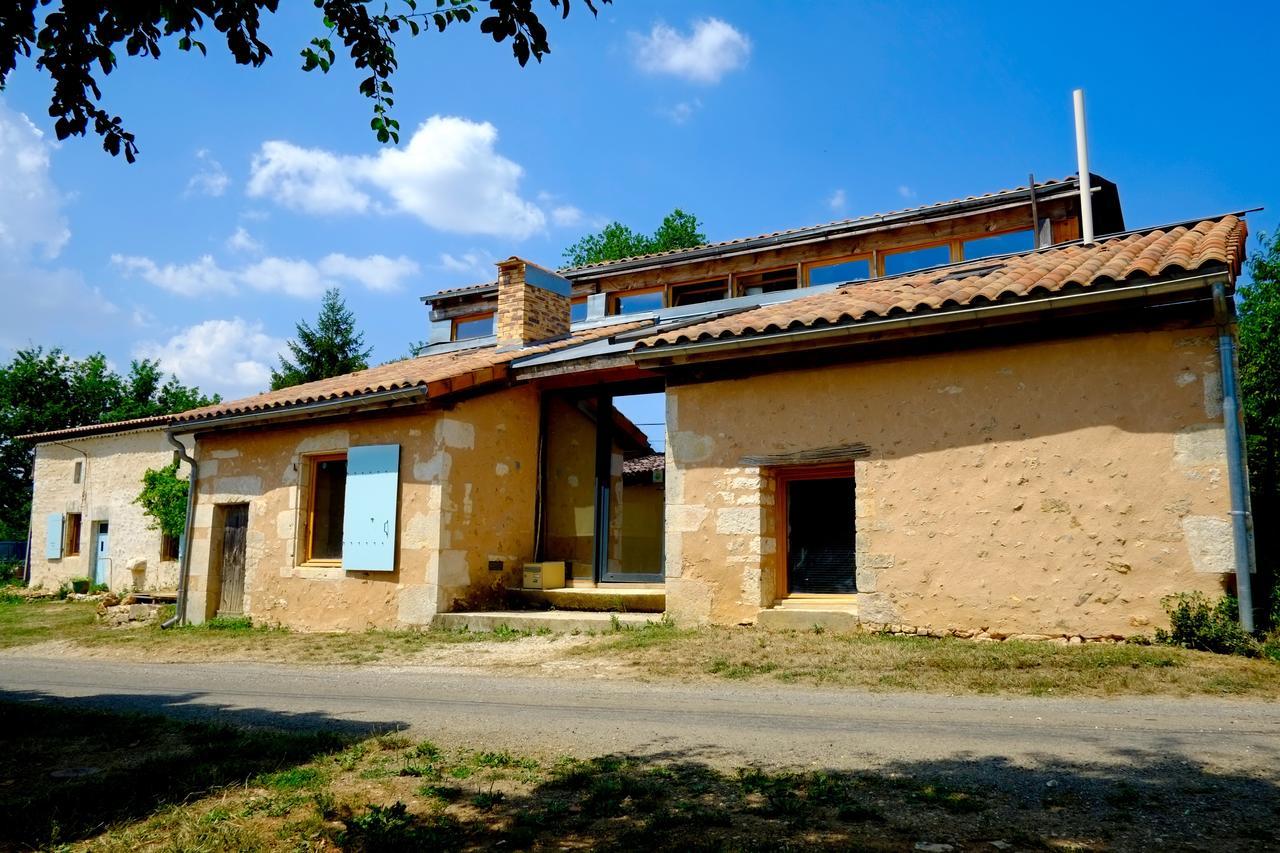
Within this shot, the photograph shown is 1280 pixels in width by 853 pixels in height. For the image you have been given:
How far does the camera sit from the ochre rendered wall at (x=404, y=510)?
1050cm

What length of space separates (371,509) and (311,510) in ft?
5.44

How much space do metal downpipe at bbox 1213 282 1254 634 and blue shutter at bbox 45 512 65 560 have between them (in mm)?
23500

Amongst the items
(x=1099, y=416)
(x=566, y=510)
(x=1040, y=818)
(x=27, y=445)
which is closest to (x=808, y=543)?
(x=1099, y=416)

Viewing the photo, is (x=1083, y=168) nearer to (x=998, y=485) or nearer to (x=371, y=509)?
(x=998, y=485)

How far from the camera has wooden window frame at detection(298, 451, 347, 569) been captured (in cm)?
1175

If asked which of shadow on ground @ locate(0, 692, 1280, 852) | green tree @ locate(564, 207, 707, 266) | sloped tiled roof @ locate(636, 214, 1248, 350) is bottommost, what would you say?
shadow on ground @ locate(0, 692, 1280, 852)

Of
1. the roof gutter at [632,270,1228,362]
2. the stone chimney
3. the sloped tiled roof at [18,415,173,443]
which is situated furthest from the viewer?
the sloped tiled roof at [18,415,173,443]

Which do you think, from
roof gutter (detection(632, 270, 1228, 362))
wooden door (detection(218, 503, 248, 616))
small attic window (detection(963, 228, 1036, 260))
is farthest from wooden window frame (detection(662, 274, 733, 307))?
wooden door (detection(218, 503, 248, 616))

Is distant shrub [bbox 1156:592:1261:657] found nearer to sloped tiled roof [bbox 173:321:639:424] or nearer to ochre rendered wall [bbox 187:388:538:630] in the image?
ochre rendered wall [bbox 187:388:538:630]

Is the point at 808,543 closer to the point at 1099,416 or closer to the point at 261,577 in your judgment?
the point at 1099,416

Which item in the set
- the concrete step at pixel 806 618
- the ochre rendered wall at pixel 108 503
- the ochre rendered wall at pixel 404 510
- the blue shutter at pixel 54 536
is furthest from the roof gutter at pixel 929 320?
the blue shutter at pixel 54 536

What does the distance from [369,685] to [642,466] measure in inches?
319

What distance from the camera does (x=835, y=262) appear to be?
47.7ft

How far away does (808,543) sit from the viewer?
29.1 ft
